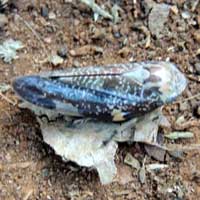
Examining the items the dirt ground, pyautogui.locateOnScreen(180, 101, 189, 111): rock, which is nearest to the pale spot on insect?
the dirt ground

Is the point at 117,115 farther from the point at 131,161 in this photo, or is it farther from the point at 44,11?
the point at 44,11

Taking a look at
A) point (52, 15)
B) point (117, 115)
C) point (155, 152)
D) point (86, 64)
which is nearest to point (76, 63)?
point (86, 64)

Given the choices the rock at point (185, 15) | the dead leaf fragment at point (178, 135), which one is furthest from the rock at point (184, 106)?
the rock at point (185, 15)

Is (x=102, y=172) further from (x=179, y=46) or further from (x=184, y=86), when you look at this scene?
(x=179, y=46)

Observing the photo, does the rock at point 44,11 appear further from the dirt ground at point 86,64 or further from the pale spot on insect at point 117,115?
the pale spot on insect at point 117,115

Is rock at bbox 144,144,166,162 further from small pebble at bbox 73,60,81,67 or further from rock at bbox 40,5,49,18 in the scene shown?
rock at bbox 40,5,49,18

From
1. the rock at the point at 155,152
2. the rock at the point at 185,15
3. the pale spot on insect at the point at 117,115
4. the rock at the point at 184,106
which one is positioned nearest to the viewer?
the pale spot on insect at the point at 117,115

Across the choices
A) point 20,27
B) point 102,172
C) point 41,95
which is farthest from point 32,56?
point 102,172
